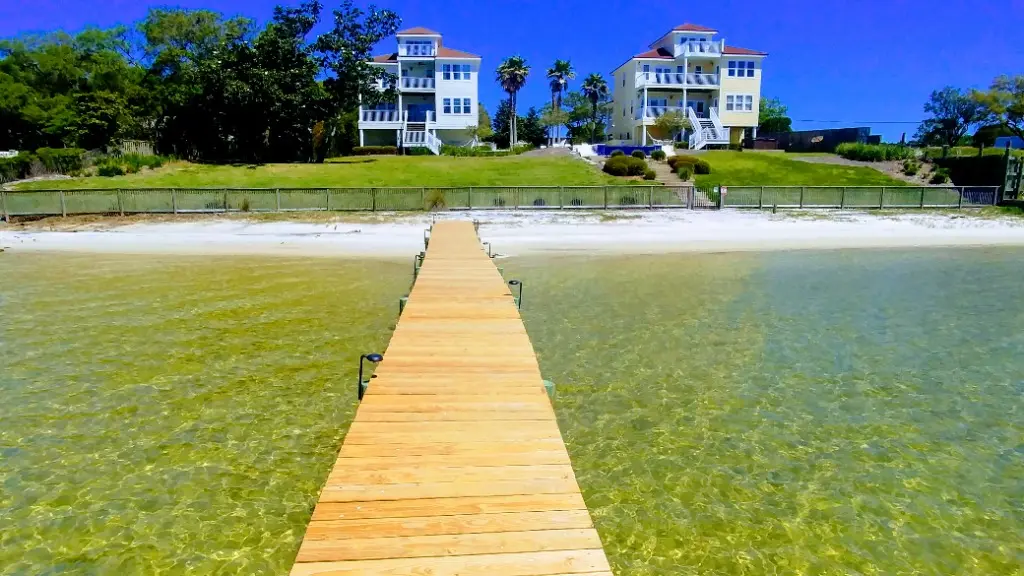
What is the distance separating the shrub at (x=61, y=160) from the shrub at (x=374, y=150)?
21.0 m

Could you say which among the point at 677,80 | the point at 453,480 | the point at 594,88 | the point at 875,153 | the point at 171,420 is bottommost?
the point at 171,420

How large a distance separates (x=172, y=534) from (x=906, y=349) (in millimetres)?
11589

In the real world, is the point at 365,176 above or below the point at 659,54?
below

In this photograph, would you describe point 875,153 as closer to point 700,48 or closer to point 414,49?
point 700,48

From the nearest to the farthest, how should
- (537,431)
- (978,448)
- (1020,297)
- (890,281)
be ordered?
1. (537,431)
2. (978,448)
3. (1020,297)
4. (890,281)

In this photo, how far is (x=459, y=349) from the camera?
763 cm

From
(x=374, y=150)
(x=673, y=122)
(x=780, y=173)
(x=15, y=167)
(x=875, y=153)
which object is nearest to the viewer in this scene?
(x=15, y=167)

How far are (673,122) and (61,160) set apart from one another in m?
45.7

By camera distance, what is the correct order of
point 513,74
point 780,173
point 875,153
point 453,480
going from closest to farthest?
point 453,480, point 780,173, point 875,153, point 513,74

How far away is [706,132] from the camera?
57906 millimetres

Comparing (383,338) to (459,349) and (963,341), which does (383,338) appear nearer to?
(459,349)

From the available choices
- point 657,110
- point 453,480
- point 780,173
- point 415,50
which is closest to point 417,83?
point 415,50

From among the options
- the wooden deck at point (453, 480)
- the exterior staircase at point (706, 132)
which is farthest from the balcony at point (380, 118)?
the wooden deck at point (453, 480)

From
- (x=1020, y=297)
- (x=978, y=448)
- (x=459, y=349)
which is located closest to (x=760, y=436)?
(x=978, y=448)
